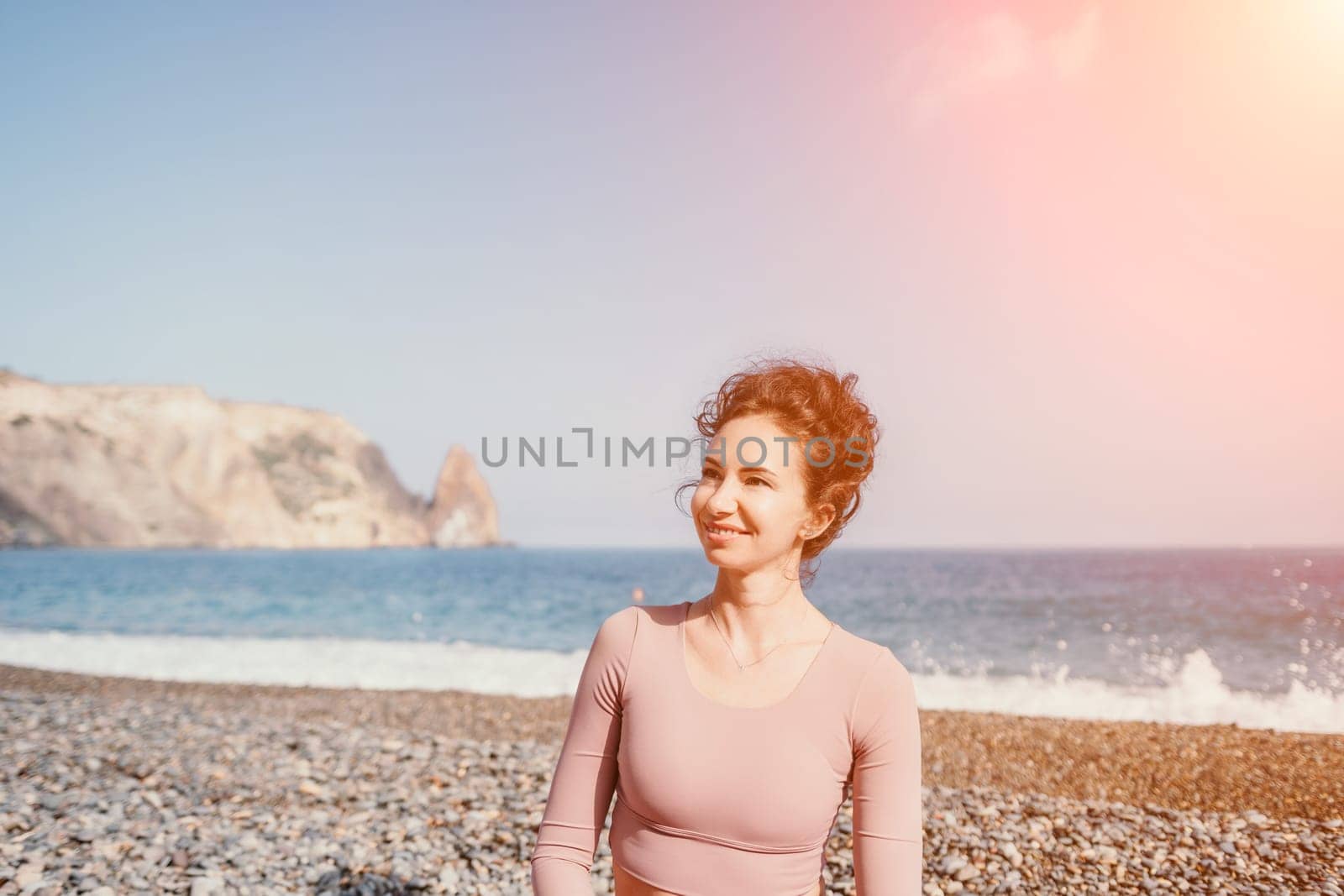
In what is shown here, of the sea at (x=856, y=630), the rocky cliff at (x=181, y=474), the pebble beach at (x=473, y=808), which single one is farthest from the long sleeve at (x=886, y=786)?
the rocky cliff at (x=181, y=474)

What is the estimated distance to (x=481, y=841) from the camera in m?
5.57

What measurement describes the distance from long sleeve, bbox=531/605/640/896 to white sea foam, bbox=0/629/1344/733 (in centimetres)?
1042

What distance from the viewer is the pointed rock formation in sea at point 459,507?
118 m

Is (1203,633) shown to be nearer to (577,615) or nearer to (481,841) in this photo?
(577,615)

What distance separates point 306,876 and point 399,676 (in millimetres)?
11925

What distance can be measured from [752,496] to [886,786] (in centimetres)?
81

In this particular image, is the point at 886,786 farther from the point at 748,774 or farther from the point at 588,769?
the point at 588,769

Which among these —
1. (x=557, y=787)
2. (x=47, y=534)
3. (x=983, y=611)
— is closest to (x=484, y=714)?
(x=557, y=787)

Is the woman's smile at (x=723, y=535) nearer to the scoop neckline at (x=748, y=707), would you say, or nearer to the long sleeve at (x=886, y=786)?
the scoop neckline at (x=748, y=707)

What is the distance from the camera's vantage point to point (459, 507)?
120 meters

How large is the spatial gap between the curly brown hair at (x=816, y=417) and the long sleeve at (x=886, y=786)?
448 mm

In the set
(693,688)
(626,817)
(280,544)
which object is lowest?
(280,544)

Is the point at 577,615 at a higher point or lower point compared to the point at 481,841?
lower

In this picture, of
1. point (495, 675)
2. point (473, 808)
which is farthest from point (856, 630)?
point (473, 808)
